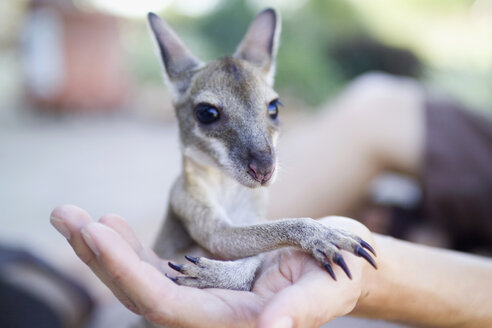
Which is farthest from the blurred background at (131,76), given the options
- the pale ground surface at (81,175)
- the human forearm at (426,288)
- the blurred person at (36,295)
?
the human forearm at (426,288)

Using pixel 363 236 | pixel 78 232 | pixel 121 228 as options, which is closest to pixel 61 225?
pixel 78 232

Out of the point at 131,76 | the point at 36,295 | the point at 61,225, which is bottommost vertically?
the point at 61,225

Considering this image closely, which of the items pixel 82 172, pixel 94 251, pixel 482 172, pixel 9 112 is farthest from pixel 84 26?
pixel 94 251

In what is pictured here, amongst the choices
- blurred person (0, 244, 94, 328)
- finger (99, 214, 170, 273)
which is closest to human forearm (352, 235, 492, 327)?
finger (99, 214, 170, 273)

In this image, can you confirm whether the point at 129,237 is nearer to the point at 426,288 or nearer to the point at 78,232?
the point at 78,232

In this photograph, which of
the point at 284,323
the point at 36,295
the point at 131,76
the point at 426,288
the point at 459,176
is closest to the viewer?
the point at 284,323

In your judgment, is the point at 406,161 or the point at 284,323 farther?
the point at 406,161

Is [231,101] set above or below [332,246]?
above

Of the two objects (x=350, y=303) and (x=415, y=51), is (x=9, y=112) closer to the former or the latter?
(x=415, y=51)
